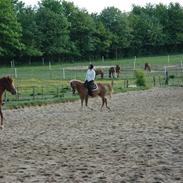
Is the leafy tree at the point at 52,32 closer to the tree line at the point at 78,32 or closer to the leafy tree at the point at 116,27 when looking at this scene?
the tree line at the point at 78,32

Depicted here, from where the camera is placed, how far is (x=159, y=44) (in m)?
110

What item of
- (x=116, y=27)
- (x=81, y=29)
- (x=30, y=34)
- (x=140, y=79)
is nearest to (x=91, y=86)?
(x=140, y=79)

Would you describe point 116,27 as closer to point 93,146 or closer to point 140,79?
point 140,79

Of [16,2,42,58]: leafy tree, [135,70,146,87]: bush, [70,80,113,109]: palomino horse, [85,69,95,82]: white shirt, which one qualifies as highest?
[16,2,42,58]: leafy tree

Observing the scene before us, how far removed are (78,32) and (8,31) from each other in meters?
24.1

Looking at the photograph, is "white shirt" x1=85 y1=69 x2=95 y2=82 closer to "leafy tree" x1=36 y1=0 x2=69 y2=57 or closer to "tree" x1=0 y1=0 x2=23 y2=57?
"tree" x1=0 y1=0 x2=23 y2=57

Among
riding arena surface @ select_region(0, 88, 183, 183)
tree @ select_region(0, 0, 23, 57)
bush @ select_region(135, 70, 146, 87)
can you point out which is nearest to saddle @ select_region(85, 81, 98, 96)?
riding arena surface @ select_region(0, 88, 183, 183)

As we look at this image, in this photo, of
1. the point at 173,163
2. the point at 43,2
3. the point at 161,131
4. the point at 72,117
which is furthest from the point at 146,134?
the point at 43,2

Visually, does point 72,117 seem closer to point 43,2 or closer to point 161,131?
point 161,131

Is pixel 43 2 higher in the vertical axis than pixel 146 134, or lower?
higher

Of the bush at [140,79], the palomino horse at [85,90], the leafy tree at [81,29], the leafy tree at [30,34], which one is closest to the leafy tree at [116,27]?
the leafy tree at [81,29]

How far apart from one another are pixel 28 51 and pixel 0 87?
64615mm

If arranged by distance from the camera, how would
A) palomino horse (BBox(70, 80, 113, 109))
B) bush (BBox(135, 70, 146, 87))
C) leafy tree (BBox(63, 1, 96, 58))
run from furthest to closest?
leafy tree (BBox(63, 1, 96, 58)) < bush (BBox(135, 70, 146, 87)) < palomino horse (BBox(70, 80, 113, 109))

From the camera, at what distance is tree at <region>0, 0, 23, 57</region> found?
78938 mm
